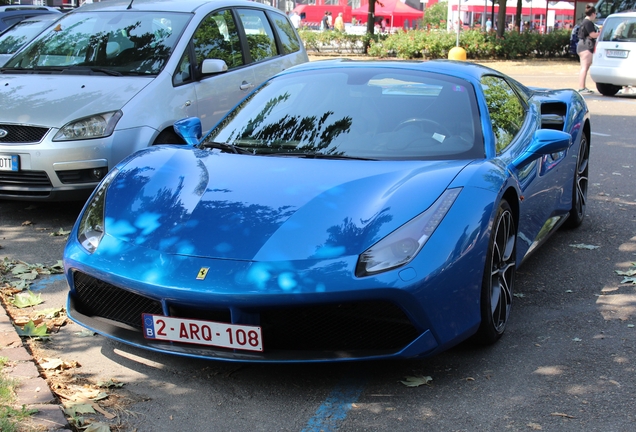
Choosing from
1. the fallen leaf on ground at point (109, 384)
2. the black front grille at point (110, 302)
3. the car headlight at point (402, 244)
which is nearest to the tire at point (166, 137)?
the black front grille at point (110, 302)

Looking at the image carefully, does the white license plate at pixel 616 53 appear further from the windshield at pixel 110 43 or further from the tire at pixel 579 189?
the windshield at pixel 110 43

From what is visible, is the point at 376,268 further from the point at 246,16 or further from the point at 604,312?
the point at 246,16

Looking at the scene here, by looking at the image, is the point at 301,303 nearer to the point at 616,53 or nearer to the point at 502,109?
the point at 502,109

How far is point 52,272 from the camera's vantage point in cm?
514

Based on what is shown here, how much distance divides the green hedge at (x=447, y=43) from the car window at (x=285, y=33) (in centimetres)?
1929

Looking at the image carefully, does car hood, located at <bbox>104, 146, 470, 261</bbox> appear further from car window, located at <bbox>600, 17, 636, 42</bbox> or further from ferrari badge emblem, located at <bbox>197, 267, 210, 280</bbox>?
car window, located at <bbox>600, 17, 636, 42</bbox>

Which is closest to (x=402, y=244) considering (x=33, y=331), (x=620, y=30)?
(x=33, y=331)

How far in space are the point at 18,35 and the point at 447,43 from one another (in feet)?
65.2

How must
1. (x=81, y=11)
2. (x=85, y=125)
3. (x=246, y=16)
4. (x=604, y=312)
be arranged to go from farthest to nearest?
(x=246, y=16) < (x=81, y=11) < (x=85, y=125) < (x=604, y=312)

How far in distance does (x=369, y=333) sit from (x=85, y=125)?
11.5 ft

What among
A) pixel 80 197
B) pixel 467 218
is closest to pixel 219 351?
pixel 467 218

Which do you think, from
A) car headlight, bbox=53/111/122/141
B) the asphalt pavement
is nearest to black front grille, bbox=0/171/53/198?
car headlight, bbox=53/111/122/141

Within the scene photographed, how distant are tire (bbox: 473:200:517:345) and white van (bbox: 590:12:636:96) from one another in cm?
1298

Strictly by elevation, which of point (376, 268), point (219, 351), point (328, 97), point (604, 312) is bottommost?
point (604, 312)
